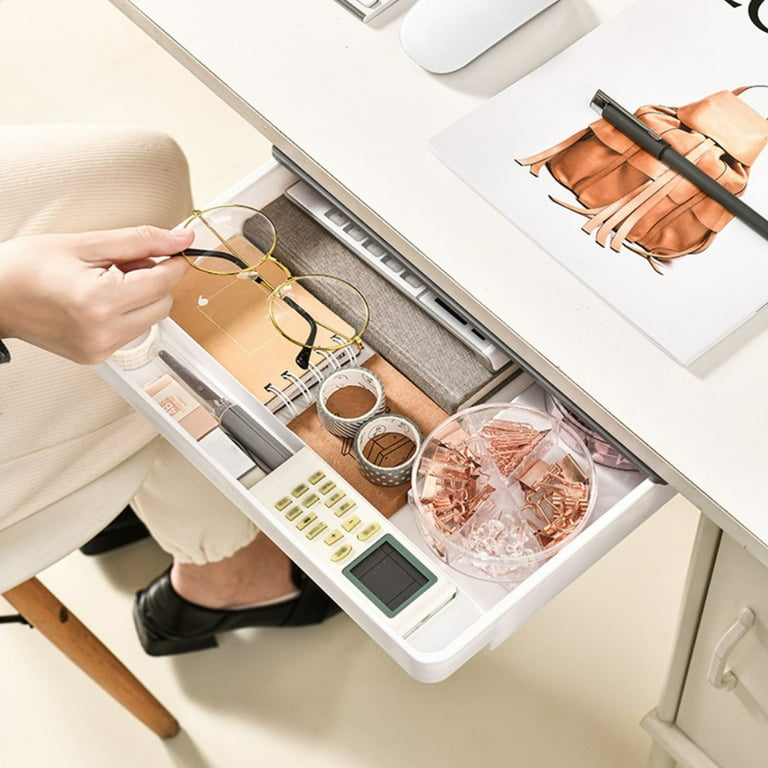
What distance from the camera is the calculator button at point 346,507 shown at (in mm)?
816

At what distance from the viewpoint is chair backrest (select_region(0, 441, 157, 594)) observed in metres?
1.03

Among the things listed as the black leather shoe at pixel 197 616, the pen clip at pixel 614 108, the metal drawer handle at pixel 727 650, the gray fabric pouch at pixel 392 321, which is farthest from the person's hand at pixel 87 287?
the black leather shoe at pixel 197 616

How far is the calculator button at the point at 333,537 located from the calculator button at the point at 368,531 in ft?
0.04

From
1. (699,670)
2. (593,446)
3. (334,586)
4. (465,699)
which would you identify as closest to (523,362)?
(593,446)

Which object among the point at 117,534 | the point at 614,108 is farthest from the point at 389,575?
the point at 117,534

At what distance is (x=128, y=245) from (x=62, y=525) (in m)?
0.32

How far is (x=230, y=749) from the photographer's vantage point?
4.63ft

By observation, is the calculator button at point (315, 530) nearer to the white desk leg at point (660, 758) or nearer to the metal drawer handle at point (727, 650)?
the metal drawer handle at point (727, 650)

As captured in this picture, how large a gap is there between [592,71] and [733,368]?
262mm

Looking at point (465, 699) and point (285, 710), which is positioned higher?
point (465, 699)

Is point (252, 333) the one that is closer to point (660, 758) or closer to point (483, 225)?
point (483, 225)

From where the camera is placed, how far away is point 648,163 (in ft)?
2.70

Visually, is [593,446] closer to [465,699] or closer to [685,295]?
[685,295]

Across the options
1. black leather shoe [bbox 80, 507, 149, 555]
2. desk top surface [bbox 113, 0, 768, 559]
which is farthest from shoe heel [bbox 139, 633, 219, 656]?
desk top surface [bbox 113, 0, 768, 559]
